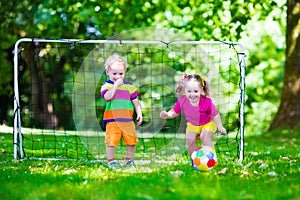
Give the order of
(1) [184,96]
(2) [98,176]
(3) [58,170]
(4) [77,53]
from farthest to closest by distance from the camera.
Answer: (4) [77,53] → (1) [184,96] → (3) [58,170] → (2) [98,176]

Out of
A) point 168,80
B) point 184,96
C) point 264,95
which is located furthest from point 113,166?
point 264,95

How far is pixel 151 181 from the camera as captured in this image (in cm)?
600

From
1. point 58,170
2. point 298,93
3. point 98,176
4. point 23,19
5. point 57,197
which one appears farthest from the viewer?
point 23,19

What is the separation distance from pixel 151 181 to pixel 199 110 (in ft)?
6.89

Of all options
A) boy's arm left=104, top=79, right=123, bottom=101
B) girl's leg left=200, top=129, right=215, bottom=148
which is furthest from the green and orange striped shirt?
girl's leg left=200, top=129, right=215, bottom=148

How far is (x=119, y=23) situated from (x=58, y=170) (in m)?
11.2

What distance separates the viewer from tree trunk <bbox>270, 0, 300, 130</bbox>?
604 inches

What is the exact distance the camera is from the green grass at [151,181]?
5.22m

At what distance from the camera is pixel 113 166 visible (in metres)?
7.54

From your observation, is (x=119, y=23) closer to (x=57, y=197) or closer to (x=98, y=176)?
(x=98, y=176)

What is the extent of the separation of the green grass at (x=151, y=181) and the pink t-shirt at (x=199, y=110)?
26.4 inches

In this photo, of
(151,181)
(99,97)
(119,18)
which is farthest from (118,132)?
(119,18)

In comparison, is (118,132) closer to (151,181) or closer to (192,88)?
(192,88)

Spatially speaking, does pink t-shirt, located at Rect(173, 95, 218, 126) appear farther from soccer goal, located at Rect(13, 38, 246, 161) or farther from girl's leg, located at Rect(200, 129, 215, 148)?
soccer goal, located at Rect(13, 38, 246, 161)
